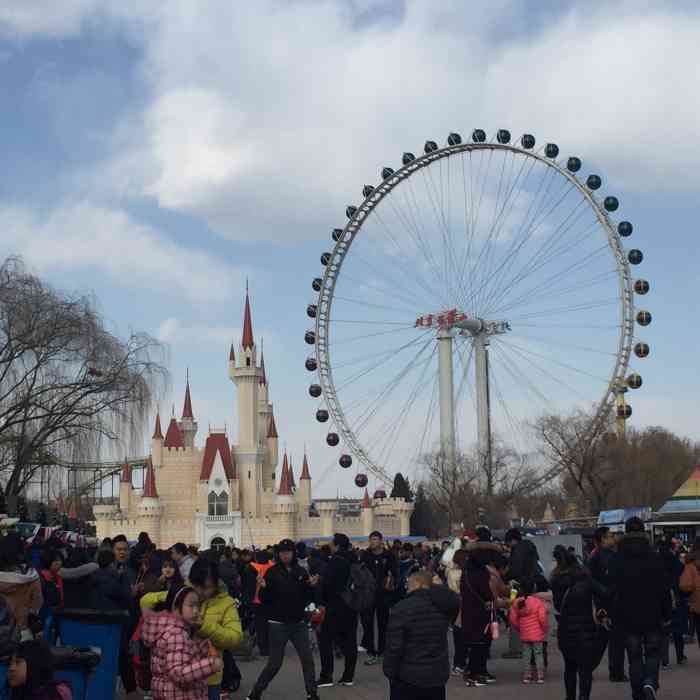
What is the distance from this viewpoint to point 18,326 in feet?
99.1

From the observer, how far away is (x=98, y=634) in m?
10.5

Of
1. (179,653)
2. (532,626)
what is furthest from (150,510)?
(179,653)

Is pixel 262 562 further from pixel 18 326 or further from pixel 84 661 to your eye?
pixel 18 326

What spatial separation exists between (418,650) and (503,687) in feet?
20.2

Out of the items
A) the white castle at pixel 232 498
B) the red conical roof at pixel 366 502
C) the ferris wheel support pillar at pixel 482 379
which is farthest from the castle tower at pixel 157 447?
the ferris wheel support pillar at pixel 482 379

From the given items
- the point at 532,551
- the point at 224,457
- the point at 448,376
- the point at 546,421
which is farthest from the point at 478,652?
the point at 224,457

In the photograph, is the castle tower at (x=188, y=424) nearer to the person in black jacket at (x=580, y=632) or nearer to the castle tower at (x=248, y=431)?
the castle tower at (x=248, y=431)

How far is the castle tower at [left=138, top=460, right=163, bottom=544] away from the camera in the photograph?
329 ft

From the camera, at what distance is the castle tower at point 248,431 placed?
4080 inches

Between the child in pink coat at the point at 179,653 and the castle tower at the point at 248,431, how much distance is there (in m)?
95.6

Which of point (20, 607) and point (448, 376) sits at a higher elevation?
point (448, 376)

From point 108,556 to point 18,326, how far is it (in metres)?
18.9

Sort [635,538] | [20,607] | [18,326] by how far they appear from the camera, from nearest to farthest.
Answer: [20,607] → [635,538] → [18,326]

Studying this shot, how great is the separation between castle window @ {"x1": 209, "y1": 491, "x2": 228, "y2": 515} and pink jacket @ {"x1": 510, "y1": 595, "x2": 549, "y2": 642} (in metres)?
87.4
